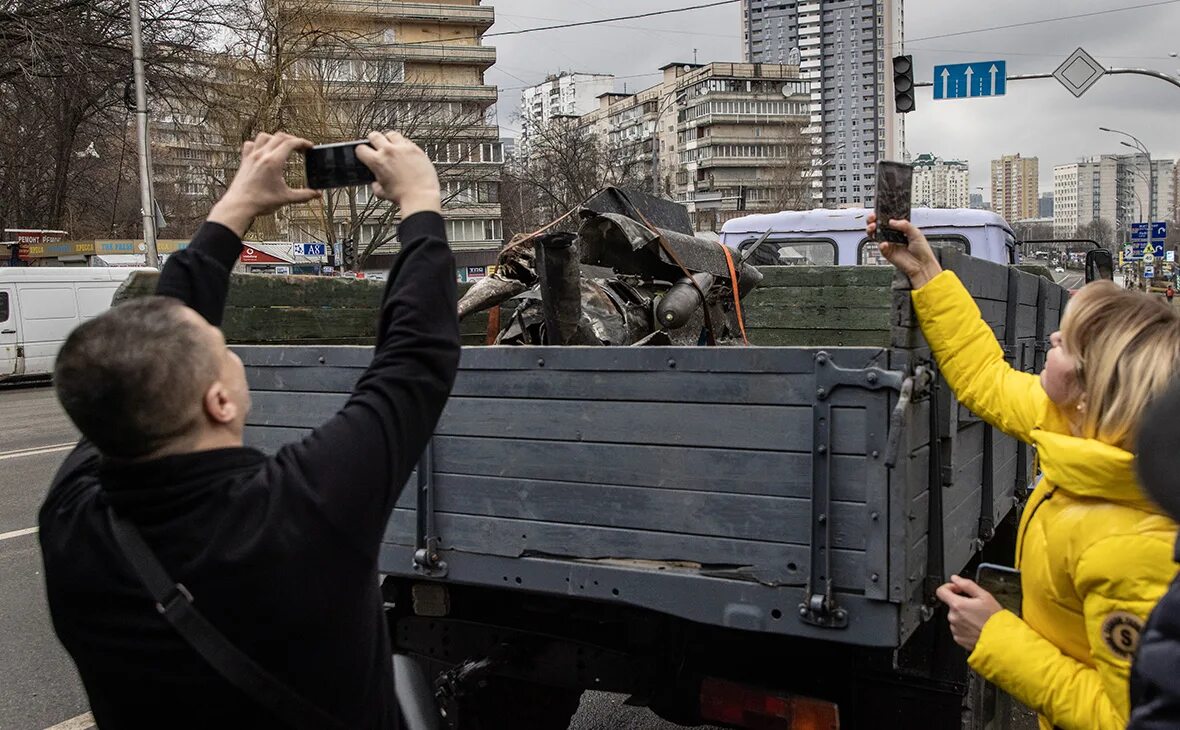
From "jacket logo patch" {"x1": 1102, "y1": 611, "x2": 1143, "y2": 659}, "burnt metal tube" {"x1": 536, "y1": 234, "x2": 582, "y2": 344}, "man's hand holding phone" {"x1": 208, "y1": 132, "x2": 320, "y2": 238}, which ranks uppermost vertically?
"man's hand holding phone" {"x1": 208, "y1": 132, "x2": 320, "y2": 238}

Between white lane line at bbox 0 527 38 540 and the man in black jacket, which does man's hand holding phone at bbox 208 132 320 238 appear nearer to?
the man in black jacket

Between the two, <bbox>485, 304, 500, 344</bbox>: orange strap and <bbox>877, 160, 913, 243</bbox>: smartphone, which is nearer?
<bbox>877, 160, 913, 243</bbox>: smartphone

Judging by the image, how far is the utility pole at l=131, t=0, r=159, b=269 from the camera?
20.2 metres

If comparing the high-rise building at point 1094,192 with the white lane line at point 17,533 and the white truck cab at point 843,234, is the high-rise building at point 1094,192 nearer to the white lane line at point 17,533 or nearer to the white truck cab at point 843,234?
the white truck cab at point 843,234

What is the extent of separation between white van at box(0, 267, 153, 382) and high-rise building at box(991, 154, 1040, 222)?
159883mm

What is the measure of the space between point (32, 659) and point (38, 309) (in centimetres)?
1764

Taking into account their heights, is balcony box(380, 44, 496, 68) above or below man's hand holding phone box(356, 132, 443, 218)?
above

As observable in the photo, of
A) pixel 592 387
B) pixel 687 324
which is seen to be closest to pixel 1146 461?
pixel 592 387

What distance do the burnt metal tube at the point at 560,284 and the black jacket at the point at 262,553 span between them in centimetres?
199

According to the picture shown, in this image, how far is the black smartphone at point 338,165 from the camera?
193cm

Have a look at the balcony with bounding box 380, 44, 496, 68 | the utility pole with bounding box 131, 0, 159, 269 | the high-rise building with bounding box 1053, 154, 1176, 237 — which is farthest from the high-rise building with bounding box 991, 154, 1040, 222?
the utility pole with bounding box 131, 0, 159, 269

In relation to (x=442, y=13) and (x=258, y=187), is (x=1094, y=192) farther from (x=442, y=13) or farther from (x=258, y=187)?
(x=258, y=187)

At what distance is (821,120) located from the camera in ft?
405

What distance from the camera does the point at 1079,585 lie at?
6.61 feet
